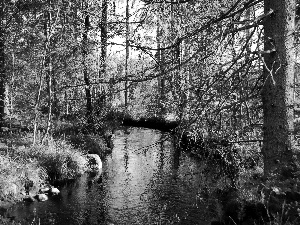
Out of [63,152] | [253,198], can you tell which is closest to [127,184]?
[63,152]

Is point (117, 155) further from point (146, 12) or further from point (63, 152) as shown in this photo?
point (146, 12)

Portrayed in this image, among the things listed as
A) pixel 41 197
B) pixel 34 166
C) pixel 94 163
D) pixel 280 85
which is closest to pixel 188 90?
Result: pixel 280 85

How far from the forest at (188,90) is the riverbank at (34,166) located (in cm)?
4

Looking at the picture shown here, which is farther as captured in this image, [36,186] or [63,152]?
[63,152]

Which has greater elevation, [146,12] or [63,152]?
[146,12]

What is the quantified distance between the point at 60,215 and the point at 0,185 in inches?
85.9

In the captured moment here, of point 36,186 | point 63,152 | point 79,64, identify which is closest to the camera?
point 36,186

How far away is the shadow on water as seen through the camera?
9.09m

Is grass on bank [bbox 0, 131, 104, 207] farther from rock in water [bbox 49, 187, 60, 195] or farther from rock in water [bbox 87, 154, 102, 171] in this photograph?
rock in water [bbox 49, 187, 60, 195]

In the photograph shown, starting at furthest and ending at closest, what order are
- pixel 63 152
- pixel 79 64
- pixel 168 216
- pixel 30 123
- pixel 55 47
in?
1. pixel 30 123
2. pixel 79 64
3. pixel 55 47
4. pixel 63 152
5. pixel 168 216

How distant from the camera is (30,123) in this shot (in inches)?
716

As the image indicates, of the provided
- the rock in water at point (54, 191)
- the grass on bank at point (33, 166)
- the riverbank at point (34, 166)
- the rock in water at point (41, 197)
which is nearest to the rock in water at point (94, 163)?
the riverbank at point (34, 166)

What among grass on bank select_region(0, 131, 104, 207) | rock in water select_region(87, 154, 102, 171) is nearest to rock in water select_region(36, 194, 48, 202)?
grass on bank select_region(0, 131, 104, 207)

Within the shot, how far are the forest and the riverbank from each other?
0.13 feet
